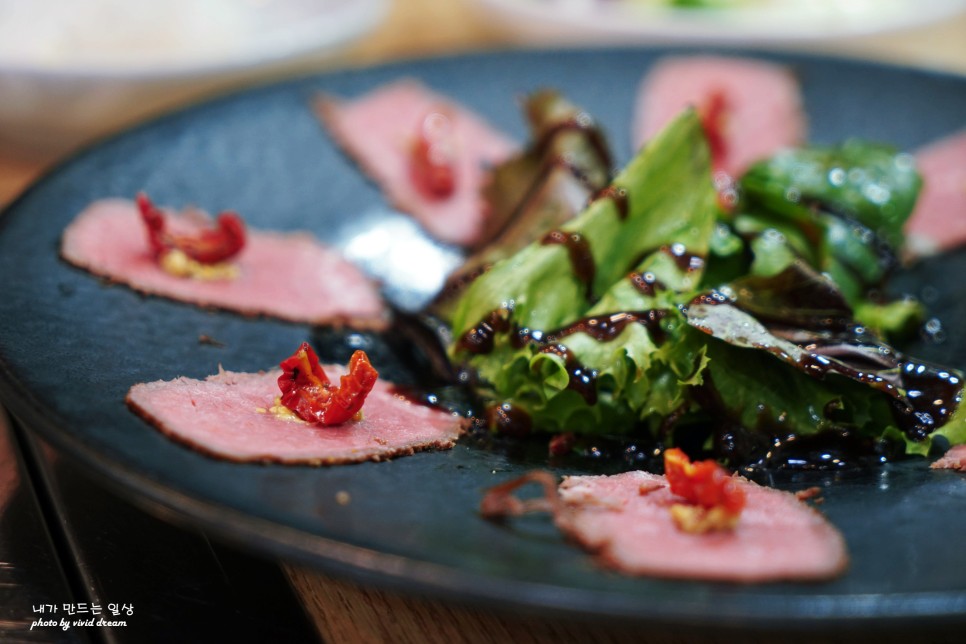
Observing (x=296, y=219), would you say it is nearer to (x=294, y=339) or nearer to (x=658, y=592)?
(x=294, y=339)

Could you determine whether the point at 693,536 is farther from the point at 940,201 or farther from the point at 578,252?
the point at 940,201

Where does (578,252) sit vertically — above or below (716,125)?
below

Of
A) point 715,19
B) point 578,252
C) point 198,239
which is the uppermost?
point 715,19

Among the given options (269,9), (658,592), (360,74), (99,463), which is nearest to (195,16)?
(269,9)

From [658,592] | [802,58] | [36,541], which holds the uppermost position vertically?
[802,58]

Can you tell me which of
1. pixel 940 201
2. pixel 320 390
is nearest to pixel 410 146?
pixel 320 390

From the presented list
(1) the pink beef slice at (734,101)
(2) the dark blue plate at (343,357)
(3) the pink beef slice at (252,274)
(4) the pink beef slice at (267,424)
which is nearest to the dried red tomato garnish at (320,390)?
(4) the pink beef slice at (267,424)

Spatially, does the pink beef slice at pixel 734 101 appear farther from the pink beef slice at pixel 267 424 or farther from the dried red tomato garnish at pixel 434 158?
the pink beef slice at pixel 267 424
